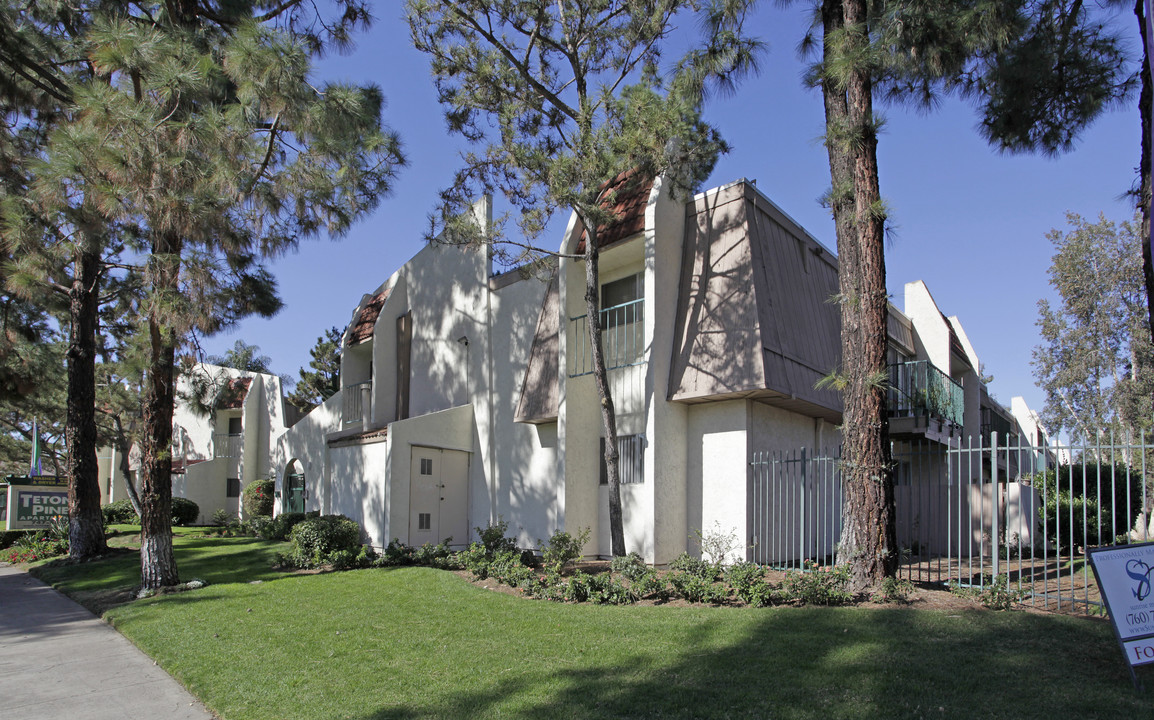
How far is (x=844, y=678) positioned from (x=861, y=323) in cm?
468

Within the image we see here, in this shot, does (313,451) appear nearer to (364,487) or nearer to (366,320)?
(364,487)

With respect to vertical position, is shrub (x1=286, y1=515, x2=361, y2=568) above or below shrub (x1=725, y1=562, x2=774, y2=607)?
below

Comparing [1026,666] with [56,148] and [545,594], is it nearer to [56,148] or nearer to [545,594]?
[545,594]

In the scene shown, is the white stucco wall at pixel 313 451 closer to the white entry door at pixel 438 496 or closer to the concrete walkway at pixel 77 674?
the white entry door at pixel 438 496

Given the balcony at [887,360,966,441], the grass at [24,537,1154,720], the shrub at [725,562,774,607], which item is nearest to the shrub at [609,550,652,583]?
the grass at [24,537,1154,720]

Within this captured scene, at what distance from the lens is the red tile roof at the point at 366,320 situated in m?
20.9

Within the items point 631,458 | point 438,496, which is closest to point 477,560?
point 631,458

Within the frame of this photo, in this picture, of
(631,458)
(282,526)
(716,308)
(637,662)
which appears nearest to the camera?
(637,662)

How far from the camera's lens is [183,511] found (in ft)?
85.4

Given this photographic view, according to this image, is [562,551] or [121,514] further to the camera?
[121,514]

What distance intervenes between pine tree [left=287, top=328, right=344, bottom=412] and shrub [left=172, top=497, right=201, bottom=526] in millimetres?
9191

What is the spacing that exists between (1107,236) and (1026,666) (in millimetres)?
29855

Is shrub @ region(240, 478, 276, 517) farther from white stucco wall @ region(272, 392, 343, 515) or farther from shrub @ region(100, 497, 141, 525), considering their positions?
shrub @ region(100, 497, 141, 525)

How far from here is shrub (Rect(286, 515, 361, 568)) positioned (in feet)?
46.5
